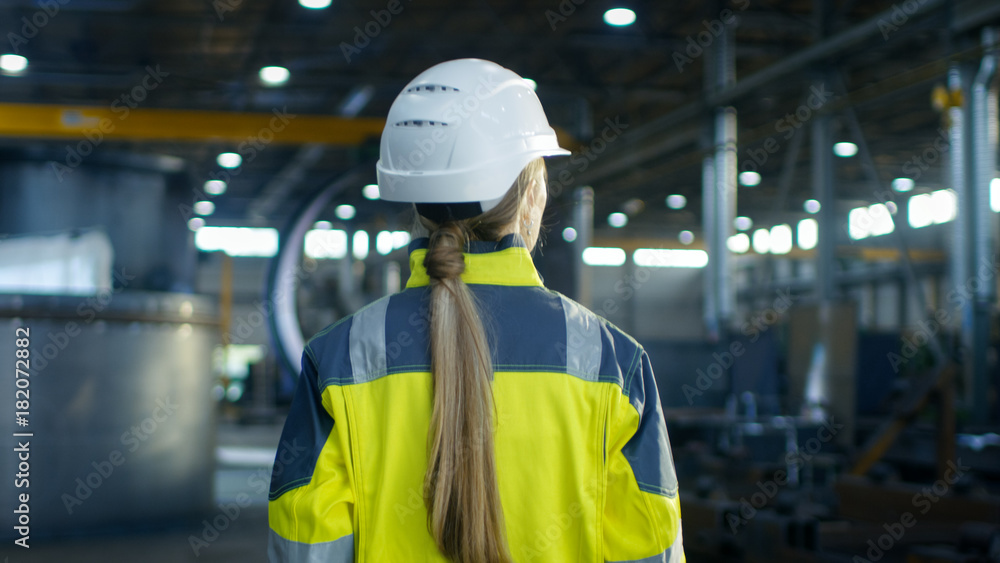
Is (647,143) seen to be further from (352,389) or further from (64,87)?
(352,389)

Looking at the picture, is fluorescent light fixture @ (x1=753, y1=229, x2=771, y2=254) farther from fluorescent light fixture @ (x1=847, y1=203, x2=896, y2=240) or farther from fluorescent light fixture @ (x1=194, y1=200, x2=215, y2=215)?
fluorescent light fixture @ (x1=194, y1=200, x2=215, y2=215)

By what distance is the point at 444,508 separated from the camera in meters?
1.16

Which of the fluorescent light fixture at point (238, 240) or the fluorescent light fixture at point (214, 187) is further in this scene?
the fluorescent light fixture at point (238, 240)

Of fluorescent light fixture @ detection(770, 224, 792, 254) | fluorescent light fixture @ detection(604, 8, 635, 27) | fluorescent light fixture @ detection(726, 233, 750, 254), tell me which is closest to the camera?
fluorescent light fixture @ detection(604, 8, 635, 27)

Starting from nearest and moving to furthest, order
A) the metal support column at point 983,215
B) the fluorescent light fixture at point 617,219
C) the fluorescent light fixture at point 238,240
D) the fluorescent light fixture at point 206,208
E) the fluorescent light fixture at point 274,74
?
the metal support column at point 983,215 < the fluorescent light fixture at point 274,74 < the fluorescent light fixture at point 206,208 < the fluorescent light fixture at point 617,219 < the fluorescent light fixture at point 238,240

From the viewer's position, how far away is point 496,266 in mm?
1261

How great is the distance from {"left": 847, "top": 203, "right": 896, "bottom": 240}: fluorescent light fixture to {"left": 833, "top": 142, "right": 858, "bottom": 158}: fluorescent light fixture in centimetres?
385

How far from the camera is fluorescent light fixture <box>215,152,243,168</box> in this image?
18969mm

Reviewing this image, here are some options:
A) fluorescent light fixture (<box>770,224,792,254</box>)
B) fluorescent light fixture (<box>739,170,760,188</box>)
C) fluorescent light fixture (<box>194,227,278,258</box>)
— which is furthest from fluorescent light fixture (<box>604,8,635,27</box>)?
fluorescent light fixture (<box>194,227,278,258</box>)

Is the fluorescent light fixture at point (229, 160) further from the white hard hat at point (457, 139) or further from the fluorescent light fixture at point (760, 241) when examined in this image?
the white hard hat at point (457, 139)

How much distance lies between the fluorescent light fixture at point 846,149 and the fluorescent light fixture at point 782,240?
6712 mm

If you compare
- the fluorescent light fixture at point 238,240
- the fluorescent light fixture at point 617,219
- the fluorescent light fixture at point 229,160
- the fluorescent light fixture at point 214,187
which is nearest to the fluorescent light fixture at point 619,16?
the fluorescent light fixture at point 229,160

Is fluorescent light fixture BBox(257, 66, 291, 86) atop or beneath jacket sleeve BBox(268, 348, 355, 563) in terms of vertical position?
atop

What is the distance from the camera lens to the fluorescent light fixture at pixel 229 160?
18969 millimetres
